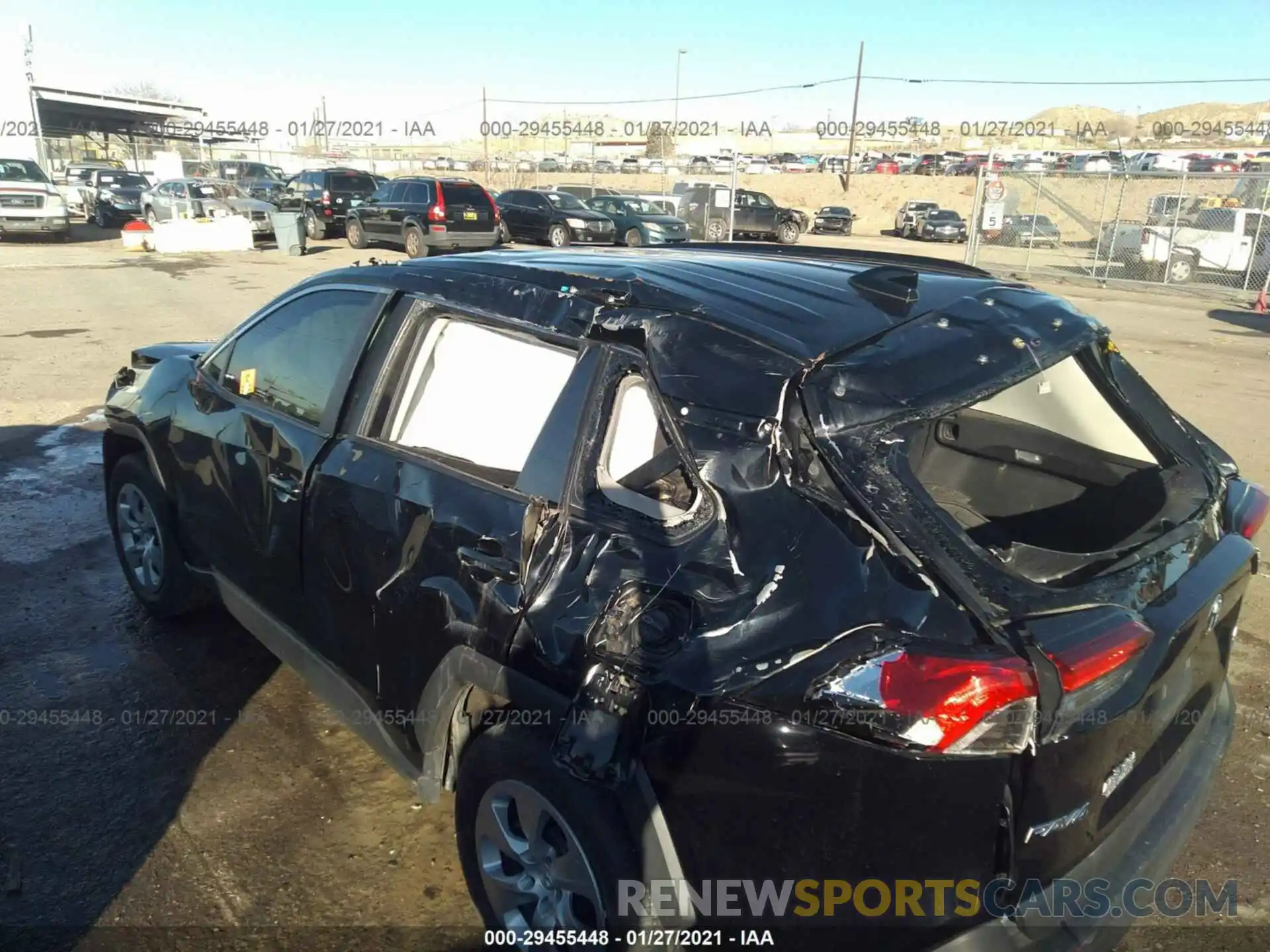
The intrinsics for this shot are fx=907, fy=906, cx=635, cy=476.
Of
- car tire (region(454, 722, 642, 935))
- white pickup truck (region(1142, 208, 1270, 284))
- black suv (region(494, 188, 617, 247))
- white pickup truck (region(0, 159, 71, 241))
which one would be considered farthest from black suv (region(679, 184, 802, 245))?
car tire (region(454, 722, 642, 935))

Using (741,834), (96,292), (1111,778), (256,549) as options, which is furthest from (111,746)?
(96,292)

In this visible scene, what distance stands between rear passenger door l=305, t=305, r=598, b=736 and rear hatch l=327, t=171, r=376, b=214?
22.4m

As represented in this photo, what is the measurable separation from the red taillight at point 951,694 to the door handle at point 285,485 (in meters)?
2.03

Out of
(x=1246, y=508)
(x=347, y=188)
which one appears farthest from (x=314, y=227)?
(x=1246, y=508)

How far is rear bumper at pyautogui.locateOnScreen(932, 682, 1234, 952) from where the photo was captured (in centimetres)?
174

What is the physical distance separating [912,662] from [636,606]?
1.94 feet

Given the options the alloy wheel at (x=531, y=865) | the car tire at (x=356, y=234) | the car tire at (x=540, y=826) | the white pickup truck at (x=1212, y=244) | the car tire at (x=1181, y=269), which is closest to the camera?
the car tire at (x=540, y=826)

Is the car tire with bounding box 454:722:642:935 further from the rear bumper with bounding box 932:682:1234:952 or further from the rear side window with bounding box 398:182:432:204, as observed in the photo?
the rear side window with bounding box 398:182:432:204

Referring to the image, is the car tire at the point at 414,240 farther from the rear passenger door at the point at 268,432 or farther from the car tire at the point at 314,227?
the rear passenger door at the point at 268,432

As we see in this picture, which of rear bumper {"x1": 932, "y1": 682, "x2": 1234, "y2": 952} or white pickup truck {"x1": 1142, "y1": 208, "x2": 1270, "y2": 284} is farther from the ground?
white pickup truck {"x1": 1142, "y1": 208, "x2": 1270, "y2": 284}

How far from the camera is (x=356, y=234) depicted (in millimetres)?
21734

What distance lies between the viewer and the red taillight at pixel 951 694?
1.65m

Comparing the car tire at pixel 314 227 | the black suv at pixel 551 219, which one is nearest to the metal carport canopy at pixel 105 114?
the car tire at pixel 314 227

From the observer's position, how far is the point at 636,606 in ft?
6.47
